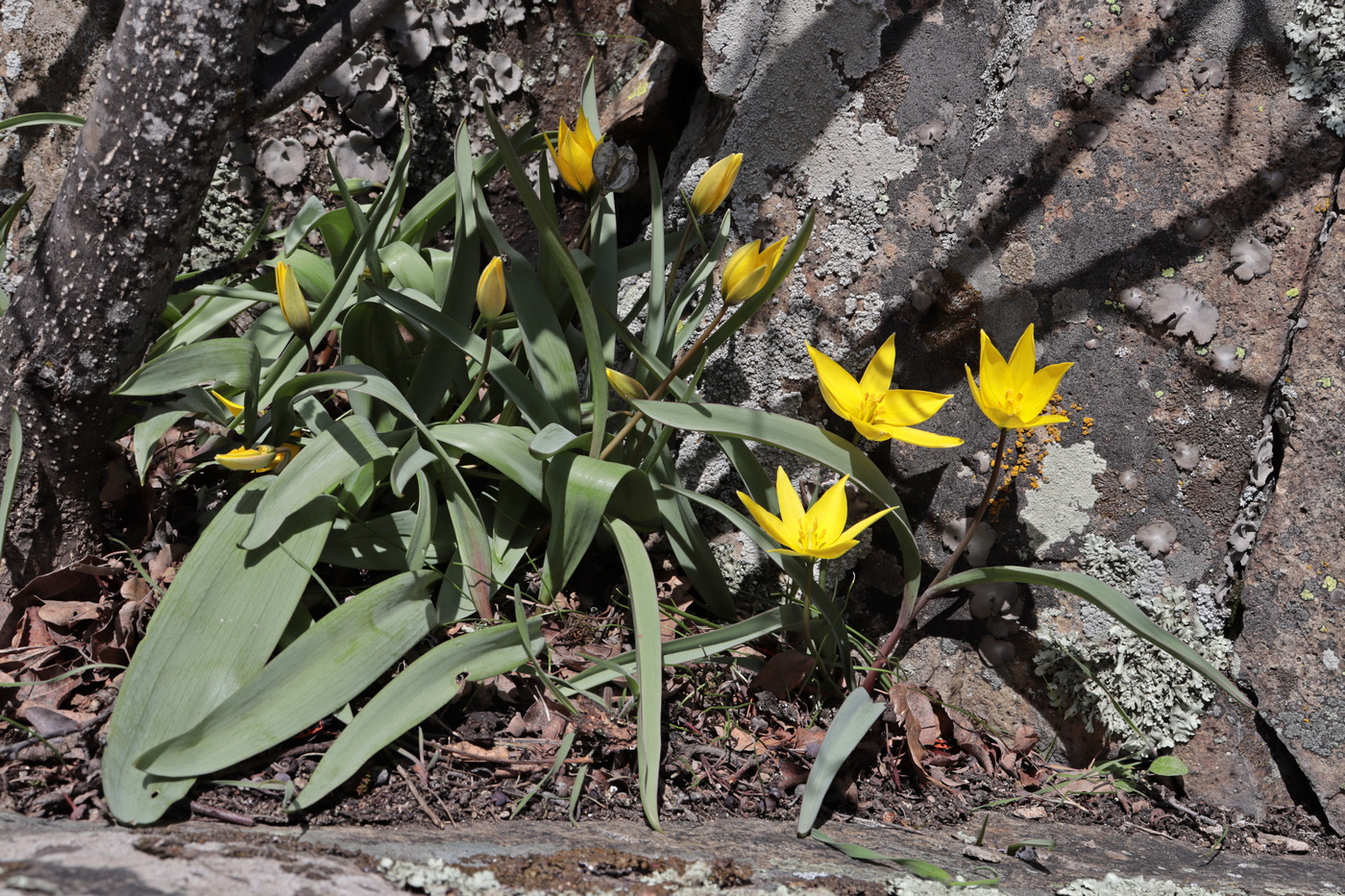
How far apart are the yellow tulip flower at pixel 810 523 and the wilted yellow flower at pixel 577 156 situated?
622mm

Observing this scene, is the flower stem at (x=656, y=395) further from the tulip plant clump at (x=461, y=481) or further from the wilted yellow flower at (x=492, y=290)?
the wilted yellow flower at (x=492, y=290)

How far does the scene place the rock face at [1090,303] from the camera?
1.58 m

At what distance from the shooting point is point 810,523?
4.60ft

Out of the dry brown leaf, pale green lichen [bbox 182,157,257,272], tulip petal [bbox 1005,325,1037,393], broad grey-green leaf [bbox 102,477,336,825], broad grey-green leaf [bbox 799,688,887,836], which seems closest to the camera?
broad grey-green leaf [bbox 102,477,336,825]

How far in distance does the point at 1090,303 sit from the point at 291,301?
1.46 meters

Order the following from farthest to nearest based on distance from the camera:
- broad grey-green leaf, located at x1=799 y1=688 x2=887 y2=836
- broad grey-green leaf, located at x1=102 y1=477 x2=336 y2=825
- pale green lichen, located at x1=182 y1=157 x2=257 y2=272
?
1. pale green lichen, located at x1=182 y1=157 x2=257 y2=272
2. broad grey-green leaf, located at x1=799 y1=688 x2=887 y2=836
3. broad grey-green leaf, located at x1=102 y1=477 x2=336 y2=825

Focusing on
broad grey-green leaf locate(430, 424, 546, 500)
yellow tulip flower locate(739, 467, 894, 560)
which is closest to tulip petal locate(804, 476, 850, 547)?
yellow tulip flower locate(739, 467, 894, 560)

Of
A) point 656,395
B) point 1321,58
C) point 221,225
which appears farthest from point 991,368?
point 221,225

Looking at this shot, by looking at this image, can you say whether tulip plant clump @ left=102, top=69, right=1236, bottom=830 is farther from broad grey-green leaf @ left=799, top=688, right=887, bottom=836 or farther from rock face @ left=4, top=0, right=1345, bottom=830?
rock face @ left=4, top=0, right=1345, bottom=830

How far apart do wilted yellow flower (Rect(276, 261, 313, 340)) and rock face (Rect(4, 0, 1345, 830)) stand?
2.76ft

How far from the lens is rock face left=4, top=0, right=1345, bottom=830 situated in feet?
5.19

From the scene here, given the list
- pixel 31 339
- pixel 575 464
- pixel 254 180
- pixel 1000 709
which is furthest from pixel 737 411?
pixel 254 180

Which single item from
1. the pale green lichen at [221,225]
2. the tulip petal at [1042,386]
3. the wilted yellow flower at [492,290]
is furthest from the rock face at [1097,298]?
the pale green lichen at [221,225]

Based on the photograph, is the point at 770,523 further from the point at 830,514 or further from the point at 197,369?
the point at 197,369
